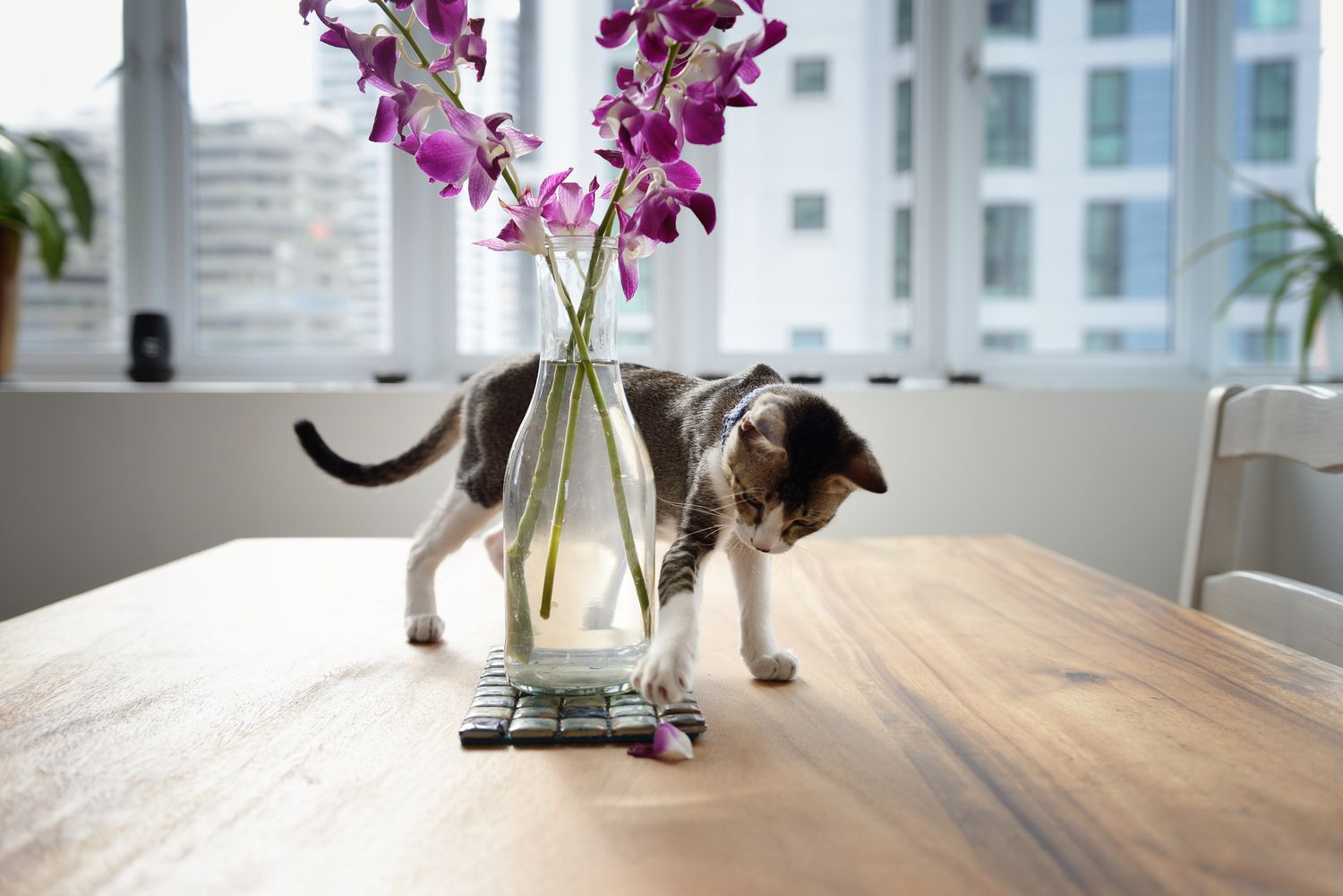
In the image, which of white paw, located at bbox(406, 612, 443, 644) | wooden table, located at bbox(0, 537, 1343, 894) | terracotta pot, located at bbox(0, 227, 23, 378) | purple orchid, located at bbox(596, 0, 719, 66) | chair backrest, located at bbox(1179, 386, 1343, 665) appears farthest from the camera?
terracotta pot, located at bbox(0, 227, 23, 378)

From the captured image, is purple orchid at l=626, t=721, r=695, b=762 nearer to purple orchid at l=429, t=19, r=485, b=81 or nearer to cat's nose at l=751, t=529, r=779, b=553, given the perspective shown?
cat's nose at l=751, t=529, r=779, b=553

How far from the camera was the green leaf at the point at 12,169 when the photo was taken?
2.00m

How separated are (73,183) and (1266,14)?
278 cm

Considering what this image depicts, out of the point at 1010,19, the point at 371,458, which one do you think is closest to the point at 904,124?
the point at 1010,19

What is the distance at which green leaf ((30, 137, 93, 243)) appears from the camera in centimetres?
208

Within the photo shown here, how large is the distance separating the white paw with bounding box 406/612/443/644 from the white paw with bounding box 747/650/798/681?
0.94 feet

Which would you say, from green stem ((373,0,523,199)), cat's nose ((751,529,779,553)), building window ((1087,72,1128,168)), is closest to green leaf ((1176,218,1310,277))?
building window ((1087,72,1128,168))

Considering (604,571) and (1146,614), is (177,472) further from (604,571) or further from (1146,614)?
(1146,614)

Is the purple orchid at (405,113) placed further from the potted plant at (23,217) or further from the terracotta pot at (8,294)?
the terracotta pot at (8,294)

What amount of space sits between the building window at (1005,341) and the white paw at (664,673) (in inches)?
80.1

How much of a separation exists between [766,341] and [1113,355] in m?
0.88

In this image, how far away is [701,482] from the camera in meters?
0.74

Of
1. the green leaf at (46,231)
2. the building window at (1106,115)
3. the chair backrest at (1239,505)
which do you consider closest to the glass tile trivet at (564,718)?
the chair backrest at (1239,505)

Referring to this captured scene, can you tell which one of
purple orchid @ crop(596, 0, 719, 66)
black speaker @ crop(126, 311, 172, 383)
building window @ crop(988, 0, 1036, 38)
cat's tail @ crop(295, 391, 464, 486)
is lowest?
cat's tail @ crop(295, 391, 464, 486)
